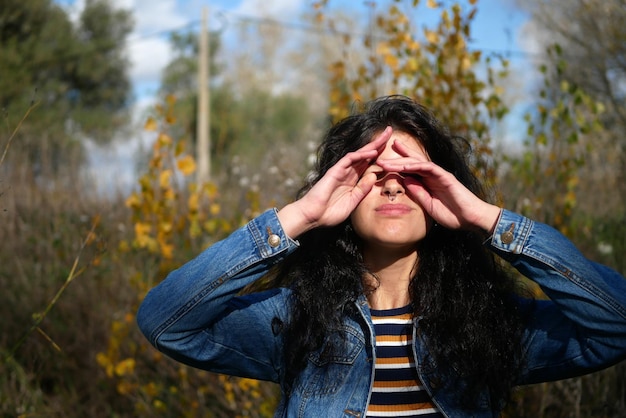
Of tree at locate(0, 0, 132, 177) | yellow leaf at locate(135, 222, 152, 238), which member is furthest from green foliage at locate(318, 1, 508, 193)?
tree at locate(0, 0, 132, 177)

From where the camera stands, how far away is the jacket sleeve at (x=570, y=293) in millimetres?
1718

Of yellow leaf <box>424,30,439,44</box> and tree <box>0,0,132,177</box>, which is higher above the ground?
tree <box>0,0,132,177</box>

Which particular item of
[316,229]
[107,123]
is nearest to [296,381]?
[316,229]

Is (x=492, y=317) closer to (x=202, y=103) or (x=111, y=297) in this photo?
(x=111, y=297)

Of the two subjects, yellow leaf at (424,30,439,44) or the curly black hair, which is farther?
yellow leaf at (424,30,439,44)

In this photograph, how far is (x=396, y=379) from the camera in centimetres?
183

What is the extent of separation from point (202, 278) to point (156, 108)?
197cm

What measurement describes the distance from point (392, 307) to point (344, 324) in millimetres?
147

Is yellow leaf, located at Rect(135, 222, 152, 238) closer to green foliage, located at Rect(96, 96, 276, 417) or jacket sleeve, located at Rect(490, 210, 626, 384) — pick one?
green foliage, located at Rect(96, 96, 276, 417)

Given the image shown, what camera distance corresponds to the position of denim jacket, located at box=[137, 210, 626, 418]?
1733 millimetres

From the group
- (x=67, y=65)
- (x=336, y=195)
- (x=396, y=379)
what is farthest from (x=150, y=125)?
(x=67, y=65)

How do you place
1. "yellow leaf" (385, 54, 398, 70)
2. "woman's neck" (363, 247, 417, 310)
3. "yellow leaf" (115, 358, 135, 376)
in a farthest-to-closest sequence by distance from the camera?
1. "yellow leaf" (385, 54, 398, 70)
2. "yellow leaf" (115, 358, 135, 376)
3. "woman's neck" (363, 247, 417, 310)

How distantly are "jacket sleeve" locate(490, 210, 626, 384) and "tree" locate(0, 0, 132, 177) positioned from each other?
11.4m

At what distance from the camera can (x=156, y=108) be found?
3.57 m
